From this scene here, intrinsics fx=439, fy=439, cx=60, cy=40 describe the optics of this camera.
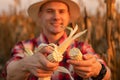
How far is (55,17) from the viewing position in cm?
234

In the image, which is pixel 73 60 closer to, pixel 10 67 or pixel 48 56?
pixel 48 56

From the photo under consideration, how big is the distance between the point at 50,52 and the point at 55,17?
20.2 inches

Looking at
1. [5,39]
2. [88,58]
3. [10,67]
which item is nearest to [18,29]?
[5,39]

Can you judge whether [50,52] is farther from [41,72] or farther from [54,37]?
[54,37]

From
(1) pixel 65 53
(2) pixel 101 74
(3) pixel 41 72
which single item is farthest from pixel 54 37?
(3) pixel 41 72

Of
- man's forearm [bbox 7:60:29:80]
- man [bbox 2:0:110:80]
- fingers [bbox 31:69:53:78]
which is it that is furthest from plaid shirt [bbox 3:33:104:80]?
fingers [bbox 31:69:53:78]

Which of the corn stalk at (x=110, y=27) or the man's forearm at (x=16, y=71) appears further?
the corn stalk at (x=110, y=27)

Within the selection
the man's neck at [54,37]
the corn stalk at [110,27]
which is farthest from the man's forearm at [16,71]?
the corn stalk at [110,27]

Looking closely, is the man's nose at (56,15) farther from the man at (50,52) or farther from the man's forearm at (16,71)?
the man's forearm at (16,71)

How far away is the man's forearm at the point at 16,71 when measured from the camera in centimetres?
206

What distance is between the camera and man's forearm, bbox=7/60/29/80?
2057 mm

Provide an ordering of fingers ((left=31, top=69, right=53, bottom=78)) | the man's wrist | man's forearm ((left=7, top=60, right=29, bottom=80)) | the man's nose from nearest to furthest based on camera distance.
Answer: fingers ((left=31, top=69, right=53, bottom=78))
man's forearm ((left=7, top=60, right=29, bottom=80))
the man's wrist
the man's nose

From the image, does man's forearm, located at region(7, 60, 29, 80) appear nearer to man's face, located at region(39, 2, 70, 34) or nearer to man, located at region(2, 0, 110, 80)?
man, located at region(2, 0, 110, 80)

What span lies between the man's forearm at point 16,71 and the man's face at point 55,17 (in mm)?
300
